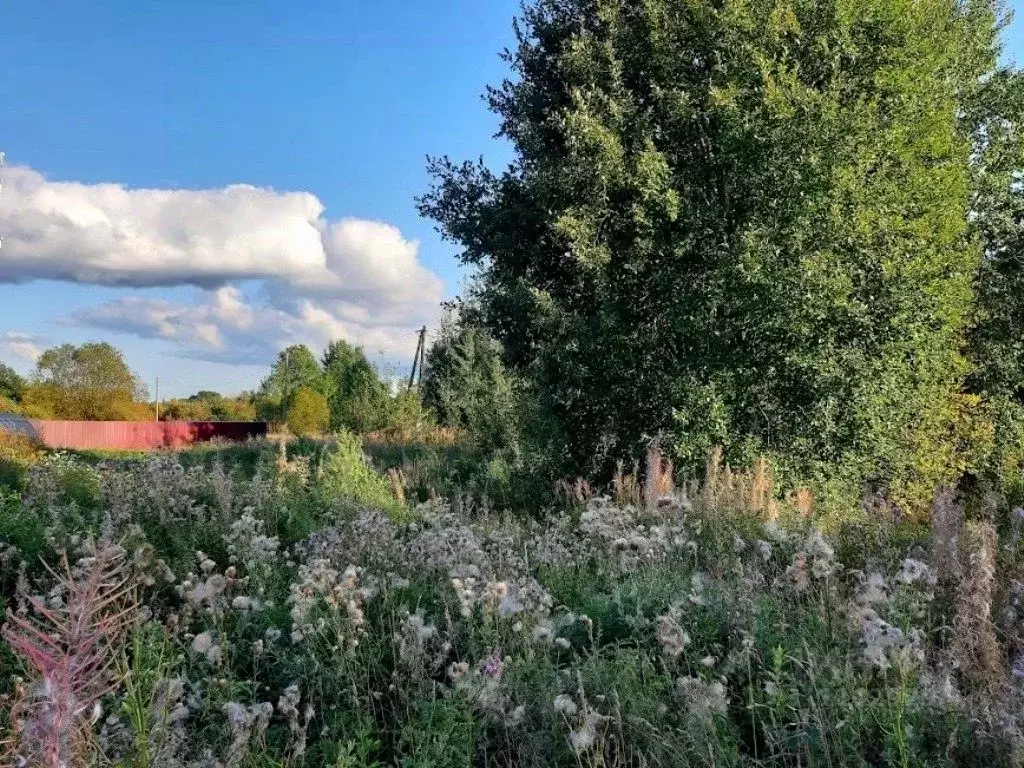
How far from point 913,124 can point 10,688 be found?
12.1 meters

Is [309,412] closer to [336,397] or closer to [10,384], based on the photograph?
[336,397]

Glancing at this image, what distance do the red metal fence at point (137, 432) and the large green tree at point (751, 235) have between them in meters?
36.6

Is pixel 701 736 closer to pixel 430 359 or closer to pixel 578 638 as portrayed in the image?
pixel 578 638

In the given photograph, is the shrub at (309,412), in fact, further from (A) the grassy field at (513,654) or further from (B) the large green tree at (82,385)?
(A) the grassy field at (513,654)

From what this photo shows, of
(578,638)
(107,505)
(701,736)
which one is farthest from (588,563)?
(107,505)

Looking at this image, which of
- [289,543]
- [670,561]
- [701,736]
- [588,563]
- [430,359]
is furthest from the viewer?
[430,359]

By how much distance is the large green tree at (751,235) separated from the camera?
10445 millimetres

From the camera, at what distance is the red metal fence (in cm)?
4641

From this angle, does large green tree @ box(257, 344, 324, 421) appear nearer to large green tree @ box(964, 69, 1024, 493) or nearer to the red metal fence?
the red metal fence

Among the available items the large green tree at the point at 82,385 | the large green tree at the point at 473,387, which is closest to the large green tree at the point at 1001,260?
the large green tree at the point at 473,387

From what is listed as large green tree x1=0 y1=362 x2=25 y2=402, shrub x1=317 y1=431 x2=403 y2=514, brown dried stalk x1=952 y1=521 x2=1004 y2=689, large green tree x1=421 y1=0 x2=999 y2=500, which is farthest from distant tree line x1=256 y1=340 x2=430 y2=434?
large green tree x1=0 y1=362 x2=25 y2=402

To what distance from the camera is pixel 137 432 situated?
50.1m

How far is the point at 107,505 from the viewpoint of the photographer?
7.59 meters

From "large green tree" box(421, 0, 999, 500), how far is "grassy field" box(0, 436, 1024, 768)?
181 inches
